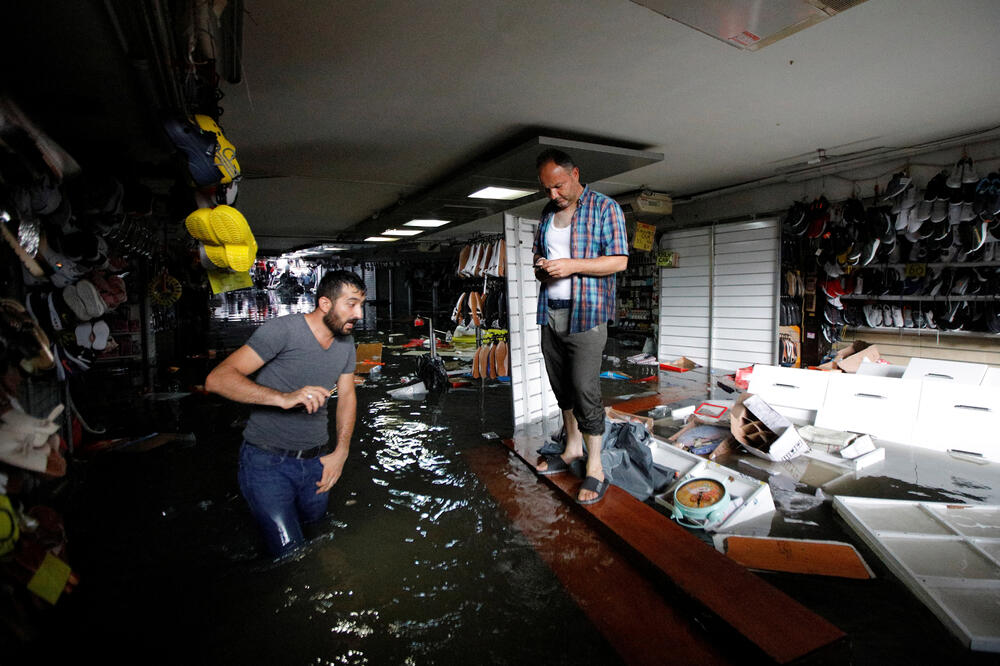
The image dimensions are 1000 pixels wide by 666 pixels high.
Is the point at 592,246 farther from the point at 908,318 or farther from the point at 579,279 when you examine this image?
the point at 908,318

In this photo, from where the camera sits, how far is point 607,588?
2129mm

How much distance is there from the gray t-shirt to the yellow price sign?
6.77 m

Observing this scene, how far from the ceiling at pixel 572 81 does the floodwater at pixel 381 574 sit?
301cm

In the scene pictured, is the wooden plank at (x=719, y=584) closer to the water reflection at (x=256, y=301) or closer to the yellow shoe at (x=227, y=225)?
the yellow shoe at (x=227, y=225)

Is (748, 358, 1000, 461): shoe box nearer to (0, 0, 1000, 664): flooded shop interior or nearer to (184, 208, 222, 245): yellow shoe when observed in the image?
(0, 0, 1000, 664): flooded shop interior

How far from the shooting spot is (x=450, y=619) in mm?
1958

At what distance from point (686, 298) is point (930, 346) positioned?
11.8 ft

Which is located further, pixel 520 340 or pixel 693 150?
pixel 693 150

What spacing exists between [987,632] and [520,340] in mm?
3456

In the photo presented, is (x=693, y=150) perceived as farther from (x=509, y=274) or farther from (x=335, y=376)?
(x=335, y=376)

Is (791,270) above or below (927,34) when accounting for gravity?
below

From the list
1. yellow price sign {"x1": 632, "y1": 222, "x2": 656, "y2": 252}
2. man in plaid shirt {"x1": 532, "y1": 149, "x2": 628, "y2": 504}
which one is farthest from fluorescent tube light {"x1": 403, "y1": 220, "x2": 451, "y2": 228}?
man in plaid shirt {"x1": 532, "y1": 149, "x2": 628, "y2": 504}

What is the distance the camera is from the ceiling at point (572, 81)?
8.97ft

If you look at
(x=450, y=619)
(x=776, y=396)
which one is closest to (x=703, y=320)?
(x=776, y=396)
